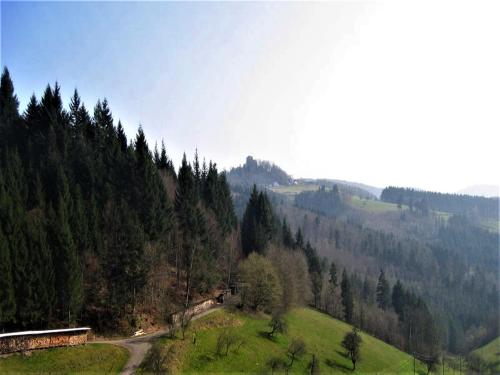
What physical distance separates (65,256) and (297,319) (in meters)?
40.2

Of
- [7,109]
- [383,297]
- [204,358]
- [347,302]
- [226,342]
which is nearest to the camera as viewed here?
[204,358]

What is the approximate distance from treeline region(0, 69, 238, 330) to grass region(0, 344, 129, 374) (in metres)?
4.12

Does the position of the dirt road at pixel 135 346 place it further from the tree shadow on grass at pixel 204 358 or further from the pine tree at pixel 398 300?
the pine tree at pixel 398 300

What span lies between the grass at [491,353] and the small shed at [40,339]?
87.7 metres

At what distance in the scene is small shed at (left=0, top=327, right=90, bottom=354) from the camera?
30531 millimetres

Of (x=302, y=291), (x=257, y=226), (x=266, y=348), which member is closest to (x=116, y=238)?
(x=266, y=348)

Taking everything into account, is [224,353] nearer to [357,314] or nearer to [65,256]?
[65,256]

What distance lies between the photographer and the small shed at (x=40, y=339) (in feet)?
100

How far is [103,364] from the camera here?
32.4 m

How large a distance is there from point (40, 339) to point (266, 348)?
84.5 ft

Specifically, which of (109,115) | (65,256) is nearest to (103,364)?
(65,256)

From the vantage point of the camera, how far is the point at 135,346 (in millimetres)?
36969

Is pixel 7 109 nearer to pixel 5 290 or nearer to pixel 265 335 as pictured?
pixel 5 290

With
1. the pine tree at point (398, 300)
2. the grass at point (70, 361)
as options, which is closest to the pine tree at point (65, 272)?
the grass at point (70, 361)
